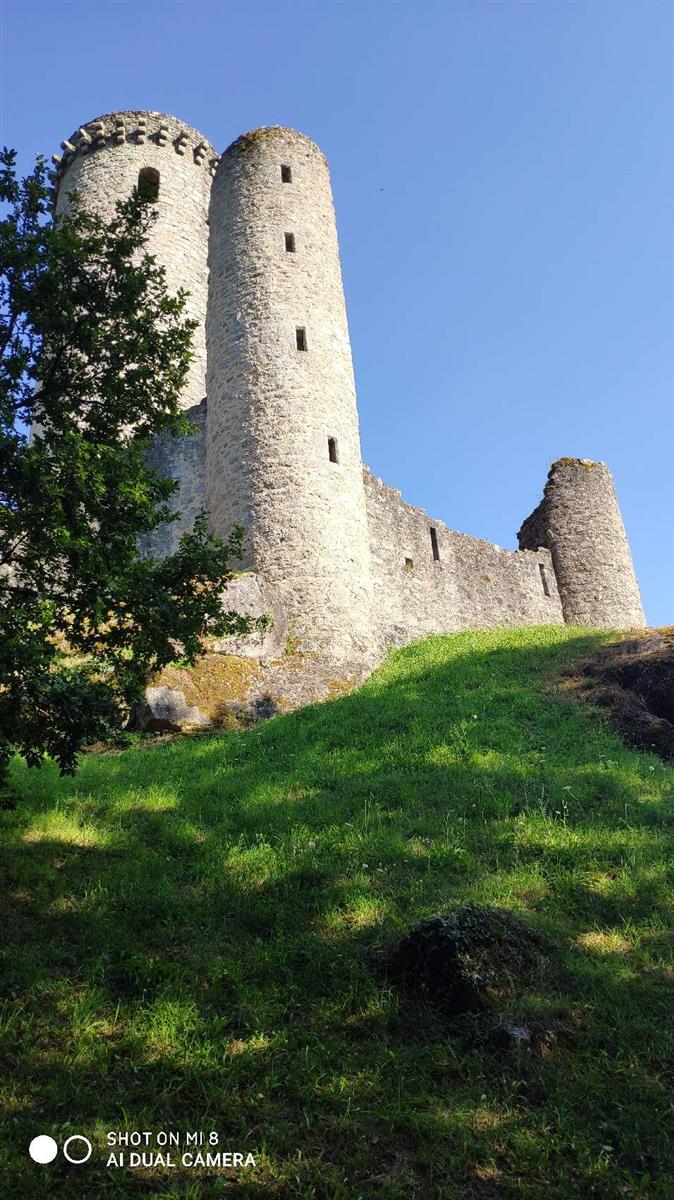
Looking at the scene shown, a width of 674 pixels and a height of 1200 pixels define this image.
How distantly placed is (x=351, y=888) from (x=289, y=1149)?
2.45m

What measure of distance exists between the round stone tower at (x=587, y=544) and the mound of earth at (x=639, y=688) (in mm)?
11048

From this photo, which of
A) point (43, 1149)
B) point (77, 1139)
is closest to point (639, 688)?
point (77, 1139)

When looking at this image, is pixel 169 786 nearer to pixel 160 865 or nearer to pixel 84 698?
pixel 160 865

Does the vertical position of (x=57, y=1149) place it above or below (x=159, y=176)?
below

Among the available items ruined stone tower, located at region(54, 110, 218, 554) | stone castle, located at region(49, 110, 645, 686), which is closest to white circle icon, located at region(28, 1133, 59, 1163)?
stone castle, located at region(49, 110, 645, 686)

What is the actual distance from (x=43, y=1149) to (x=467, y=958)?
2562 mm

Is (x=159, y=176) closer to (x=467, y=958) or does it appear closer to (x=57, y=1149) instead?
(x=467, y=958)

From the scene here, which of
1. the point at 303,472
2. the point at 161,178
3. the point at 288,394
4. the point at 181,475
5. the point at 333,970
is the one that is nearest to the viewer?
the point at 333,970

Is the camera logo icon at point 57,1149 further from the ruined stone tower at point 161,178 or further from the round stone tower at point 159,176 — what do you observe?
the round stone tower at point 159,176

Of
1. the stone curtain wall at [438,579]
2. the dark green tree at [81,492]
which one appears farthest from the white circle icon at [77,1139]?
the stone curtain wall at [438,579]

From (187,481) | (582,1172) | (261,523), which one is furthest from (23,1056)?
(187,481)

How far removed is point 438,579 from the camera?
1933 centimetres

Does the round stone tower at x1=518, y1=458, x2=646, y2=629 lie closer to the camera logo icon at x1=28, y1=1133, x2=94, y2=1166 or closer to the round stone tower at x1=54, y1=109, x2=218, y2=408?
the round stone tower at x1=54, y1=109, x2=218, y2=408

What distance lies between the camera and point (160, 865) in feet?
21.1
